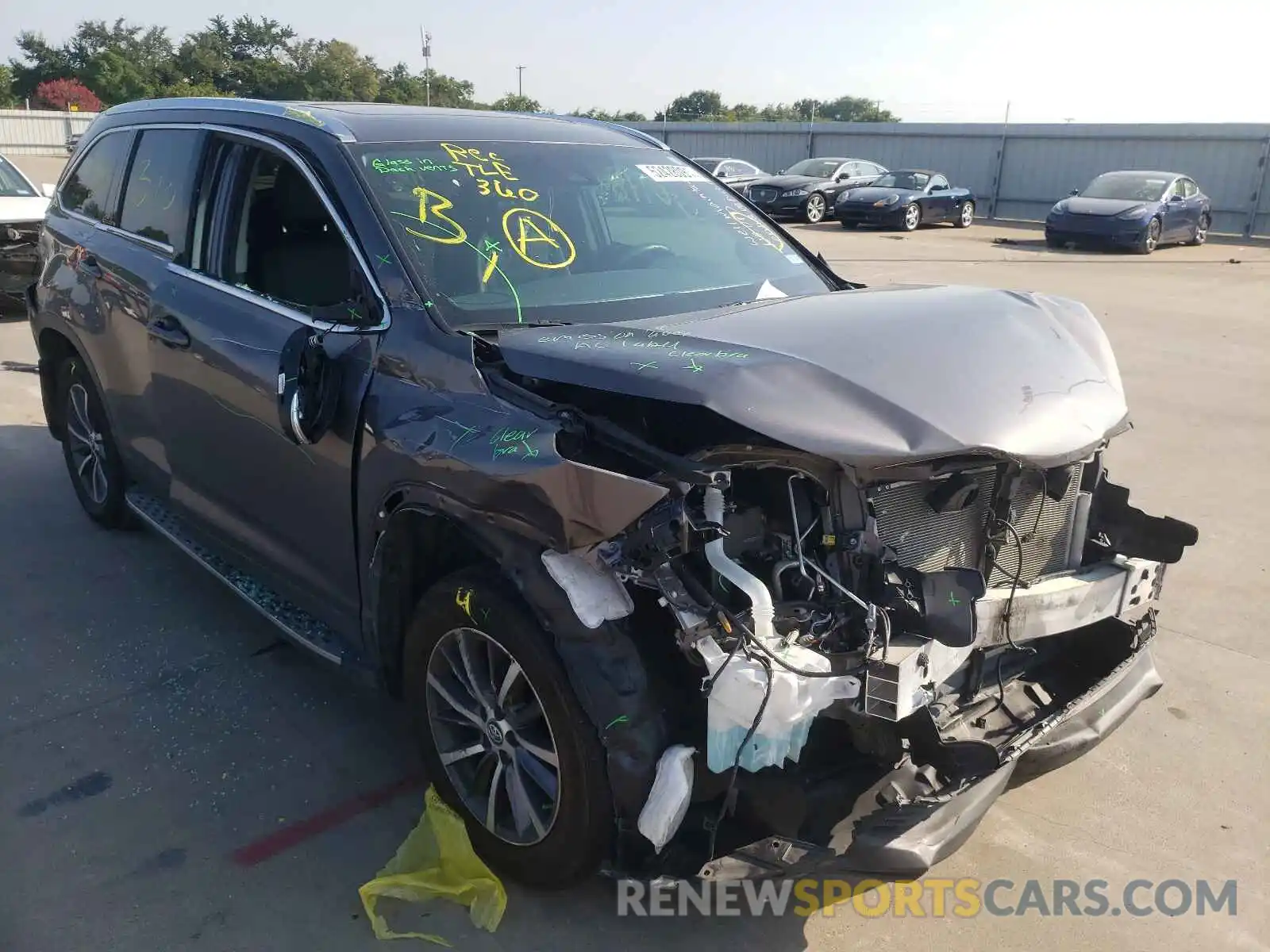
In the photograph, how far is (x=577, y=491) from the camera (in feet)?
7.85

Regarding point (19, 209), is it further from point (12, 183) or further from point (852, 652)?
point (852, 652)

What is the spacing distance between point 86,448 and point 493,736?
357 cm

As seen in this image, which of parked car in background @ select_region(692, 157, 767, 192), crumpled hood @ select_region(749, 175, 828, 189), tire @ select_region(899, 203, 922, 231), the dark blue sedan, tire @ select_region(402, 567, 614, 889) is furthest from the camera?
parked car in background @ select_region(692, 157, 767, 192)

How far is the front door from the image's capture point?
3170mm

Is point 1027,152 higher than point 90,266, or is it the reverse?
point 1027,152

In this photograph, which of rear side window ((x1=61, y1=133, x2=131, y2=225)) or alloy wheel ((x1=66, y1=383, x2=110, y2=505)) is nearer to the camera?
rear side window ((x1=61, y1=133, x2=131, y2=225))

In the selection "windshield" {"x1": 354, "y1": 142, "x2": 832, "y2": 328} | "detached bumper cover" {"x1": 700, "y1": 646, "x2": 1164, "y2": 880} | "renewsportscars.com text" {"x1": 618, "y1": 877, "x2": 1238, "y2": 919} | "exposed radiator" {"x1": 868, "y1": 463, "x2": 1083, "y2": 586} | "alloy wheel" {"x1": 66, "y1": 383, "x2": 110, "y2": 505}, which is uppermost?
"windshield" {"x1": 354, "y1": 142, "x2": 832, "y2": 328}

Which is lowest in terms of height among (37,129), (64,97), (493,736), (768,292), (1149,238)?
A: (493,736)

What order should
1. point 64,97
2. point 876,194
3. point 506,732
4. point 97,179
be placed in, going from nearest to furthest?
point 506,732, point 97,179, point 876,194, point 64,97

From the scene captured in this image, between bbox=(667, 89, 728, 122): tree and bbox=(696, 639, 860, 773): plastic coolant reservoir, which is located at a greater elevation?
bbox=(667, 89, 728, 122): tree

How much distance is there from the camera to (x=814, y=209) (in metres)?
25.0

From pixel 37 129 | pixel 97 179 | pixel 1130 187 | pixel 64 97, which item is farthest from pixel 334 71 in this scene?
pixel 97 179

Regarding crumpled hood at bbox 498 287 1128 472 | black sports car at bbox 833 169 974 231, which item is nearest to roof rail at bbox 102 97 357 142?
crumpled hood at bbox 498 287 1128 472

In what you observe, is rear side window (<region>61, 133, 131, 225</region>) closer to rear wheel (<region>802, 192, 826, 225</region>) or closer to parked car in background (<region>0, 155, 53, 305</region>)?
parked car in background (<region>0, 155, 53, 305</region>)
